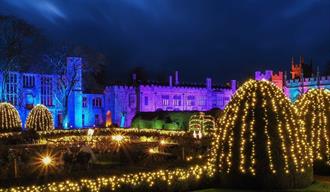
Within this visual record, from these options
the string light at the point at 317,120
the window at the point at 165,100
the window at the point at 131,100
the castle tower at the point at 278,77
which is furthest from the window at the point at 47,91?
the string light at the point at 317,120

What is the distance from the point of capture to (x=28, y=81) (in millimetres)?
59031

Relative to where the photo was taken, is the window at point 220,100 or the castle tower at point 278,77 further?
the window at point 220,100

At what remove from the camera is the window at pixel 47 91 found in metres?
60.1

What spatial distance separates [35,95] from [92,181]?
1962 inches

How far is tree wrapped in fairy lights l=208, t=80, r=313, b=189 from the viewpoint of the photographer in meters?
12.0

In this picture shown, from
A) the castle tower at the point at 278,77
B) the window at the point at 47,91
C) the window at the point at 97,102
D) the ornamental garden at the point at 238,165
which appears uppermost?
the castle tower at the point at 278,77

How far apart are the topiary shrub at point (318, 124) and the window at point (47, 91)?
48151mm

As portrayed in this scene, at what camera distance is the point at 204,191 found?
12.7 m

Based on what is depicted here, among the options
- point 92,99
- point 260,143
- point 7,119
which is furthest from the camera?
point 92,99

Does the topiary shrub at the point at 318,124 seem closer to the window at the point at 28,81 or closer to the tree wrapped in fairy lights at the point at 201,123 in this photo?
the tree wrapped in fairy lights at the point at 201,123

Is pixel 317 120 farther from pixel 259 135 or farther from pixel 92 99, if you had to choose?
pixel 92 99

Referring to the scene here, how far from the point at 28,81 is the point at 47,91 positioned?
2.94 meters

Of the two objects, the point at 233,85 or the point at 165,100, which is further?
the point at 233,85

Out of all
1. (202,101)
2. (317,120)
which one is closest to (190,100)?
(202,101)
